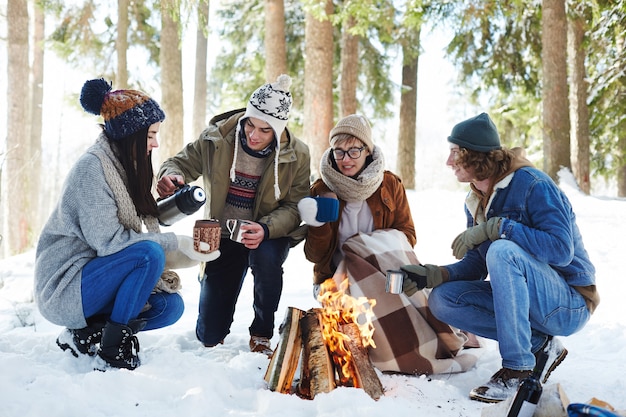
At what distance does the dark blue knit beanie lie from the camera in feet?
8.80

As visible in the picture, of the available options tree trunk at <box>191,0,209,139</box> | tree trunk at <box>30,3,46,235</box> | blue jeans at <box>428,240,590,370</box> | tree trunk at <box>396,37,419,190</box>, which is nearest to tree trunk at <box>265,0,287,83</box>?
tree trunk at <box>396,37,419,190</box>

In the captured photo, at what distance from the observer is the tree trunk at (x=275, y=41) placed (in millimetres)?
7801

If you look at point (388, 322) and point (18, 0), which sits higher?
point (18, 0)

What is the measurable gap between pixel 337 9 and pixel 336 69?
335cm

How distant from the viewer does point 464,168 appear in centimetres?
273

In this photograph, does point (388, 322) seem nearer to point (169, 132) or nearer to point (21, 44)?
point (169, 132)

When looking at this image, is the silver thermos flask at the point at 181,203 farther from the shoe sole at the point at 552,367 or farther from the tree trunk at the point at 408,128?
the tree trunk at the point at 408,128

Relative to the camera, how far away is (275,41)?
7.82 m

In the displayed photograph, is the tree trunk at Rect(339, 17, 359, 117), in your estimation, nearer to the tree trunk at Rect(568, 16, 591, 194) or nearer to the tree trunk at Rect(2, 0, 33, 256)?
the tree trunk at Rect(568, 16, 591, 194)

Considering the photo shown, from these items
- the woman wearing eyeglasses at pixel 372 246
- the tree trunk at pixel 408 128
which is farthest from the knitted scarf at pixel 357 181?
the tree trunk at pixel 408 128

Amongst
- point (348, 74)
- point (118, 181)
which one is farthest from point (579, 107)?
point (118, 181)

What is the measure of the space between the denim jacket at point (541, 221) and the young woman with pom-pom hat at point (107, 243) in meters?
1.52

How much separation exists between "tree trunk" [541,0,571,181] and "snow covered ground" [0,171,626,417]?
379 cm

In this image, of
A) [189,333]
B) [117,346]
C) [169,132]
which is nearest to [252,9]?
[169,132]
